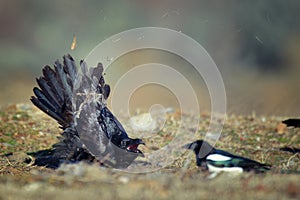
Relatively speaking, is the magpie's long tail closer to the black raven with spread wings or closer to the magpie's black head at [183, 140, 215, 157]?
the black raven with spread wings

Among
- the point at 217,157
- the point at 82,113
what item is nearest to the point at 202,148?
the point at 217,157

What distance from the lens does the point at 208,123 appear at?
43.7 feet

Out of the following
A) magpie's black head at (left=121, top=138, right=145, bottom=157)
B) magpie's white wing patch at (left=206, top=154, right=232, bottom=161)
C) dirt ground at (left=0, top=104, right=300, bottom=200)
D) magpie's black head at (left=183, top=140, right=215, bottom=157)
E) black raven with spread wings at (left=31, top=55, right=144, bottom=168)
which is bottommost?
dirt ground at (left=0, top=104, right=300, bottom=200)

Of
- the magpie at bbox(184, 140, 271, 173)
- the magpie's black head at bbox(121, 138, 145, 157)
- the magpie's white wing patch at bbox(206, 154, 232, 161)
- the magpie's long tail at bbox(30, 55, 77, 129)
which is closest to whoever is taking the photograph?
the magpie at bbox(184, 140, 271, 173)

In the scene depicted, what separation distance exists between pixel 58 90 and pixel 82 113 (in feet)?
1.93

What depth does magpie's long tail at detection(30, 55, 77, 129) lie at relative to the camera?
8.05 metres

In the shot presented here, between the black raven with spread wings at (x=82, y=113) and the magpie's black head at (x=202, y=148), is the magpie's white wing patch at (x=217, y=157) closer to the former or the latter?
the magpie's black head at (x=202, y=148)

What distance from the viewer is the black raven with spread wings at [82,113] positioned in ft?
25.8

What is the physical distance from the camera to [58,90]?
8109 millimetres

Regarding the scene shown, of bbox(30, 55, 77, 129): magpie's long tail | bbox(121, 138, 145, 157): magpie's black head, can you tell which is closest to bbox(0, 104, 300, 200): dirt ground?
bbox(121, 138, 145, 157): magpie's black head

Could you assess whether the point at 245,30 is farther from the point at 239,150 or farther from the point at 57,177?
the point at 57,177

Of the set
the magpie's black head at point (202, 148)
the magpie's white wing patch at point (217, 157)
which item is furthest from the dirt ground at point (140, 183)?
the magpie's white wing patch at point (217, 157)

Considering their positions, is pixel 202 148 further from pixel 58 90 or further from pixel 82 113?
pixel 58 90

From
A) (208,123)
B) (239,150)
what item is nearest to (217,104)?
(208,123)
